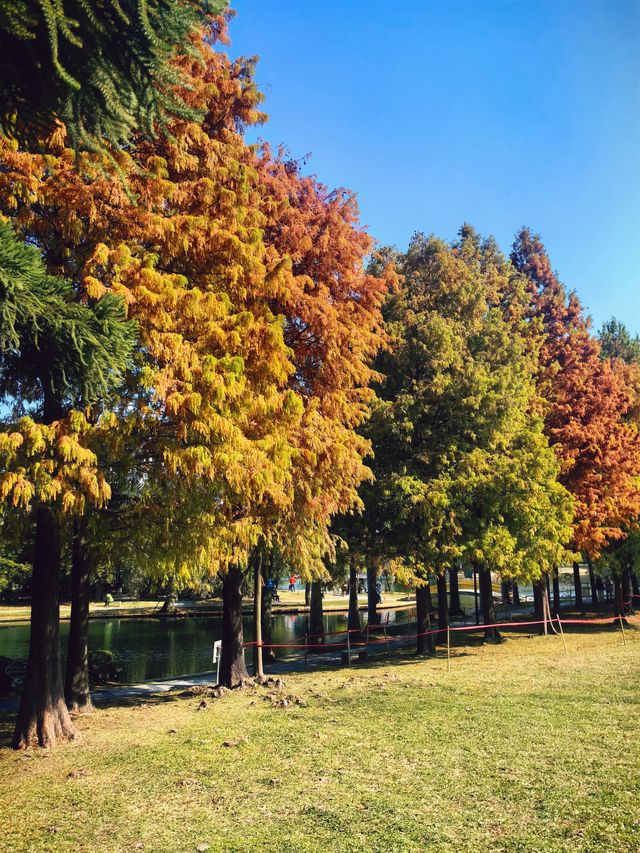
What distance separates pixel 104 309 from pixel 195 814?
6.17 metres

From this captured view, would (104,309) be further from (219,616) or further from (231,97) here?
(219,616)

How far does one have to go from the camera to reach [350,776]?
24.3 ft

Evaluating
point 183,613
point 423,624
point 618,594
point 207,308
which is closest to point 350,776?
point 207,308

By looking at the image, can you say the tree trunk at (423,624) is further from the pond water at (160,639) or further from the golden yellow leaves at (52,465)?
the golden yellow leaves at (52,465)

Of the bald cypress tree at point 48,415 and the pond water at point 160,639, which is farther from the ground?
the bald cypress tree at point 48,415

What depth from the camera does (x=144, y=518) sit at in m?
9.80

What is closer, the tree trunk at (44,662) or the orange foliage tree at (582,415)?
the tree trunk at (44,662)

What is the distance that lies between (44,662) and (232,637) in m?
6.05

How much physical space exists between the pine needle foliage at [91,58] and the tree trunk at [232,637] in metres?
11.5

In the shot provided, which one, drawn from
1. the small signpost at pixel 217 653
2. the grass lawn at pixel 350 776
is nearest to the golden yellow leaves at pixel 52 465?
the grass lawn at pixel 350 776

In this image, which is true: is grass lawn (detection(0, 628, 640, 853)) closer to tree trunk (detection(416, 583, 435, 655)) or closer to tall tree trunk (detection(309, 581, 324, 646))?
tree trunk (detection(416, 583, 435, 655))

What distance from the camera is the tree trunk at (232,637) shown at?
50.1 feet

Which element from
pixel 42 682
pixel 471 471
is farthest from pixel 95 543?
pixel 471 471

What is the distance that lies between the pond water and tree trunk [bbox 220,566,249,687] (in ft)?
22.7
